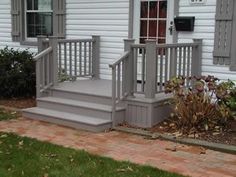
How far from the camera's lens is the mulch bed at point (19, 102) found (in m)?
9.07

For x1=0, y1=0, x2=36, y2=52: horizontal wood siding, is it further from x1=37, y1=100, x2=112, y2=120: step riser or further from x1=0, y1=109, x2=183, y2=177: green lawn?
x1=0, y1=109, x2=183, y2=177: green lawn

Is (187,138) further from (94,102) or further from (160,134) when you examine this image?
(94,102)

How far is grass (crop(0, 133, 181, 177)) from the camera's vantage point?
4996 mm

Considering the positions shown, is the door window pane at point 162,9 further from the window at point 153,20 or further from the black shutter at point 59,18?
the black shutter at point 59,18

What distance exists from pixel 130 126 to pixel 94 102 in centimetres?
82

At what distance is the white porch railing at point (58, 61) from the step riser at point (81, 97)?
0.26 meters

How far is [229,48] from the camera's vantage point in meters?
7.58

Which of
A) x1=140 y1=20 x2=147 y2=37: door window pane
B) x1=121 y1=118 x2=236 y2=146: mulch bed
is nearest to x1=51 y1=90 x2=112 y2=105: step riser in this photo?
x1=121 y1=118 x2=236 y2=146: mulch bed

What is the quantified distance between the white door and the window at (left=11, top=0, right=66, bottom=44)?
7.66 feet

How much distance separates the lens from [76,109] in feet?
25.1

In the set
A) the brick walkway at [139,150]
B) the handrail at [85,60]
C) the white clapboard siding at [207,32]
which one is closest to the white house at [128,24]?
the white clapboard siding at [207,32]

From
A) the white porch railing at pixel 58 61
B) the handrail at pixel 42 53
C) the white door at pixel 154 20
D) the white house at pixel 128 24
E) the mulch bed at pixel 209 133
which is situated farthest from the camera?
the white door at pixel 154 20

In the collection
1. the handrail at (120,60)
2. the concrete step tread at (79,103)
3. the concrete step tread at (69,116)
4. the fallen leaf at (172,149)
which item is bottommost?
the fallen leaf at (172,149)

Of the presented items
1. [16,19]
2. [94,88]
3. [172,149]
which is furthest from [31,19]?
[172,149]
